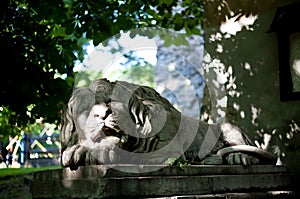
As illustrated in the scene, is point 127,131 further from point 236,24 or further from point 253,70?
point 236,24

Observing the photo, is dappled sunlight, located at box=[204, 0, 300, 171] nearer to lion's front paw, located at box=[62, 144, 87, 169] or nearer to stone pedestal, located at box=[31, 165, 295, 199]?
stone pedestal, located at box=[31, 165, 295, 199]

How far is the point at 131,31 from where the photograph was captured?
22.0 feet

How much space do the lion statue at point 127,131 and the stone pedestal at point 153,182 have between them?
14cm

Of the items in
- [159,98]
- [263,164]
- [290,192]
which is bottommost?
[290,192]

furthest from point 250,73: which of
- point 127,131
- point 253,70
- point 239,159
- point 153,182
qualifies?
point 153,182

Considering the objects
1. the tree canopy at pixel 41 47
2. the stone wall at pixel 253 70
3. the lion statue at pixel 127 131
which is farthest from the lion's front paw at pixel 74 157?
the stone wall at pixel 253 70

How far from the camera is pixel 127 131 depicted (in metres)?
3.85

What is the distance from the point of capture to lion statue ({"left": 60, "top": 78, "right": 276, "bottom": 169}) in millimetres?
3680

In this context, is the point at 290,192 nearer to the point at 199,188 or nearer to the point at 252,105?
the point at 199,188

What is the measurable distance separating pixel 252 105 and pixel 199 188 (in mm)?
3577

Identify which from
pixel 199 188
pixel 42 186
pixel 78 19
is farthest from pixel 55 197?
pixel 78 19

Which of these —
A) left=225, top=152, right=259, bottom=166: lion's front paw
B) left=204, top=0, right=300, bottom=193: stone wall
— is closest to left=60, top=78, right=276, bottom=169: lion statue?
left=225, top=152, right=259, bottom=166: lion's front paw

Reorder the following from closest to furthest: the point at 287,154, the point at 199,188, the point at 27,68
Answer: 1. the point at 199,188
2. the point at 27,68
3. the point at 287,154

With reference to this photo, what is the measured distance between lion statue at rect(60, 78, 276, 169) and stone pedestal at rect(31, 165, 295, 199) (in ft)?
0.44
